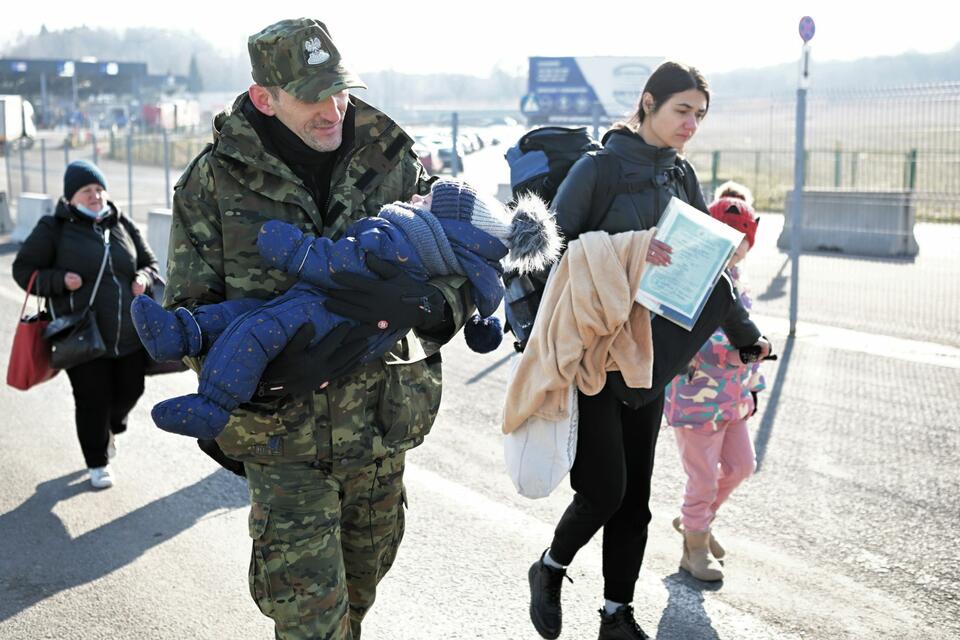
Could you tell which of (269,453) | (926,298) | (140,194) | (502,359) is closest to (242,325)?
(269,453)

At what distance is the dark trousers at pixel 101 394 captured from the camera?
5832 millimetres

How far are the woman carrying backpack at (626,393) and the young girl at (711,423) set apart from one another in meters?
0.60

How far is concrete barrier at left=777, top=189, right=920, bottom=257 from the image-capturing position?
1395 centimetres

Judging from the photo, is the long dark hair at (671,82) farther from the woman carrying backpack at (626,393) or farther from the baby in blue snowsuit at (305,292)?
the baby in blue snowsuit at (305,292)

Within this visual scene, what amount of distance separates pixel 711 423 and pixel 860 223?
36.2 feet

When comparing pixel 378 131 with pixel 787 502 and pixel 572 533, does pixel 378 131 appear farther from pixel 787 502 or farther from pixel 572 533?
pixel 787 502

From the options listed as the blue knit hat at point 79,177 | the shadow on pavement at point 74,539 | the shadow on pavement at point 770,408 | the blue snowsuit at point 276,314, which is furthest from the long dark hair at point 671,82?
the blue knit hat at point 79,177

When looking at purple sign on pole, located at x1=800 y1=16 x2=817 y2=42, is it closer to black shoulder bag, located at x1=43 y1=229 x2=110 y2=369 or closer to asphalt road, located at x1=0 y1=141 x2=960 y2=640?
asphalt road, located at x1=0 y1=141 x2=960 y2=640

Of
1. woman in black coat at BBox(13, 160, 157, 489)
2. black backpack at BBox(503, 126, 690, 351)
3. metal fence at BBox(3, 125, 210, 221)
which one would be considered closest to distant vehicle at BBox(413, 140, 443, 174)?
metal fence at BBox(3, 125, 210, 221)

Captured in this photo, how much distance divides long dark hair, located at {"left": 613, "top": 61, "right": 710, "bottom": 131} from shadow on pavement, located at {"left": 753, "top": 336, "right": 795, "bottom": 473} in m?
2.66

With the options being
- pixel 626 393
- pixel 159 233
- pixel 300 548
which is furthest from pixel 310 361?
pixel 159 233

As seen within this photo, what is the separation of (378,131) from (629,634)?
6.80 ft

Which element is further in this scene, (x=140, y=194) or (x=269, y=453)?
(x=140, y=194)

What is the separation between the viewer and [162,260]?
12742 millimetres
